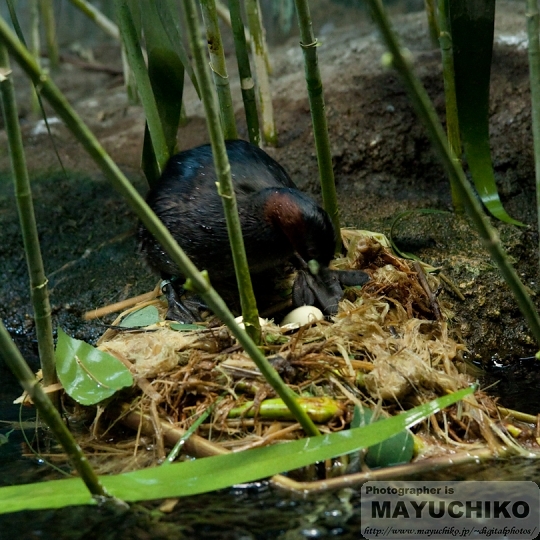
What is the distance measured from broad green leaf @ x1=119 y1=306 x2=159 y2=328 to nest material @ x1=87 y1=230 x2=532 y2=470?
0.28m

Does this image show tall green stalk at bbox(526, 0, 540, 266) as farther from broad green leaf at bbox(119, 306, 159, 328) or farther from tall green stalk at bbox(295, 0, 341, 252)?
broad green leaf at bbox(119, 306, 159, 328)

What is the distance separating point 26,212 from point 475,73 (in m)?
2.03

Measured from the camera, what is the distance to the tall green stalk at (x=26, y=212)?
2086mm

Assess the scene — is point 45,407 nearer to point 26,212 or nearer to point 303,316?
point 26,212

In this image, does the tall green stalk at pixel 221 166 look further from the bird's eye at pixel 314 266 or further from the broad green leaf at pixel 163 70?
the broad green leaf at pixel 163 70

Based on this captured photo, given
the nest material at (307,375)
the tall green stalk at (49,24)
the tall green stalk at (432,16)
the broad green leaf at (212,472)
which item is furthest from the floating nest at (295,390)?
the tall green stalk at (49,24)

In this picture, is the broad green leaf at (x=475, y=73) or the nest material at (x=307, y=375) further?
the broad green leaf at (x=475, y=73)

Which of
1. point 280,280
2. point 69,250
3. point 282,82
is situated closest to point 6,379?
point 69,250

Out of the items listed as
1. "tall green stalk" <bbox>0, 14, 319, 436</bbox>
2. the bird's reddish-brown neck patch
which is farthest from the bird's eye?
"tall green stalk" <bbox>0, 14, 319, 436</bbox>

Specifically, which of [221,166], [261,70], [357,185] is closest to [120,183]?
[221,166]

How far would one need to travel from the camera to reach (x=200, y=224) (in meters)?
3.80

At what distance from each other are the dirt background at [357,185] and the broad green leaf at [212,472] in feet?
5.35

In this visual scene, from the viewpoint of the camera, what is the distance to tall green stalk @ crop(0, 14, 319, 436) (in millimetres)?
1676

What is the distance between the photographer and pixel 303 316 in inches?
136
